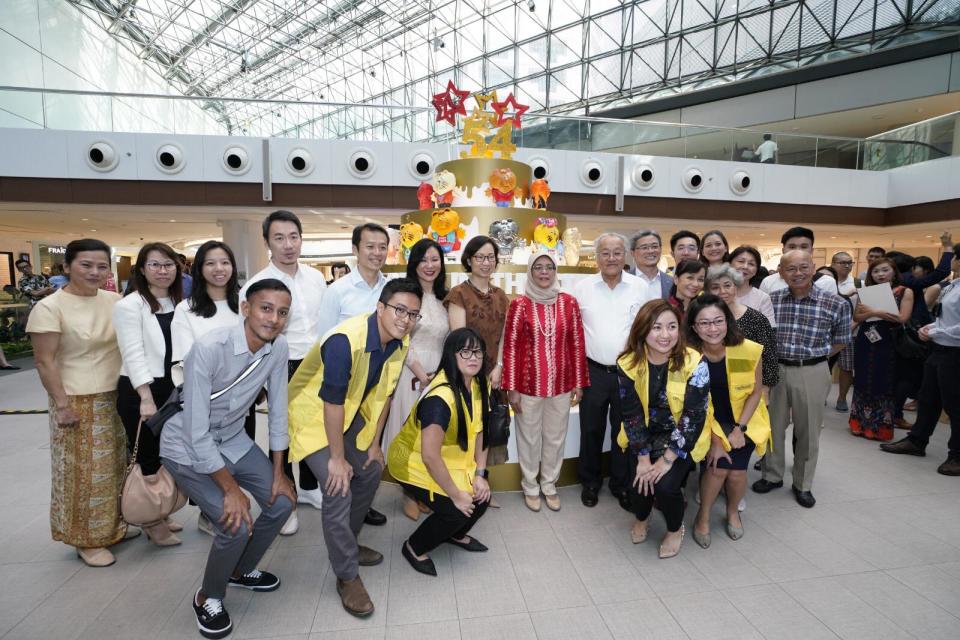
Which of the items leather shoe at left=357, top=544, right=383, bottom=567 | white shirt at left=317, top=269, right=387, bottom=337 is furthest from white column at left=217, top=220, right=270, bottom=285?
leather shoe at left=357, top=544, right=383, bottom=567

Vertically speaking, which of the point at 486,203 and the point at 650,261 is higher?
A: the point at 486,203

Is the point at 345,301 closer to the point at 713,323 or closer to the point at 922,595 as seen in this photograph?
the point at 713,323

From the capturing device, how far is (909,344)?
4.34 m

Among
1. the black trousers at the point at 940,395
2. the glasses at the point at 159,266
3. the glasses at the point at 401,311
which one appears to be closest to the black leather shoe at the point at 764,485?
the black trousers at the point at 940,395

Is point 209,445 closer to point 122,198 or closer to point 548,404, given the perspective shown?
point 548,404

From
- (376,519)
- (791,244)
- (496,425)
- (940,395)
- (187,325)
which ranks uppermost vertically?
(791,244)

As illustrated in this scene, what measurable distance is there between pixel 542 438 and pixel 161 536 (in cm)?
228

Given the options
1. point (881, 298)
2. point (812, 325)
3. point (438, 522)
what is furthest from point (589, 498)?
point (881, 298)

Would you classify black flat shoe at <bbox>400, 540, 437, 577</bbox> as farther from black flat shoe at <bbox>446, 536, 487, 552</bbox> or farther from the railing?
the railing

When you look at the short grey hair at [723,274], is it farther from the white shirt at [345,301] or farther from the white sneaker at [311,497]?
the white sneaker at [311,497]

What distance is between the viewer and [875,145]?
1141cm

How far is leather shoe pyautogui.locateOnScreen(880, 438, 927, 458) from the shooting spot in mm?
3980

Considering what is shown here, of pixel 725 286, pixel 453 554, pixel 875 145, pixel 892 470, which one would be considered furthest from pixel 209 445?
pixel 875 145

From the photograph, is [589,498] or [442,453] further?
[589,498]
